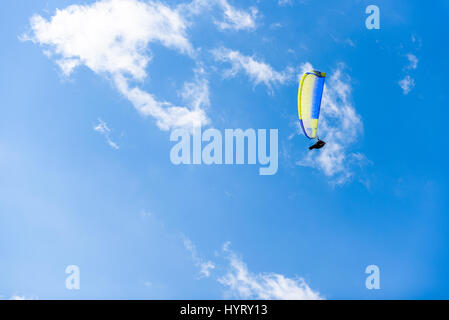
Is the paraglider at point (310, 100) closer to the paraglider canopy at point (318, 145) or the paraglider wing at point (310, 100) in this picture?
the paraglider wing at point (310, 100)

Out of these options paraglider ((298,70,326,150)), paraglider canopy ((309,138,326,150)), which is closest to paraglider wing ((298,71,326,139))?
paraglider ((298,70,326,150))

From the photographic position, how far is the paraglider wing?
36.7m

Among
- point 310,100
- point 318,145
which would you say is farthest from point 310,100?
point 318,145

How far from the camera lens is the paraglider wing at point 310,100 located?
120 feet

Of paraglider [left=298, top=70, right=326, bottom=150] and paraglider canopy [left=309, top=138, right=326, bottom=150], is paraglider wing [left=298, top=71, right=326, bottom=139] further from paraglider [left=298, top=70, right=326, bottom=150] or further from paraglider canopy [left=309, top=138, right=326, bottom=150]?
paraglider canopy [left=309, top=138, right=326, bottom=150]

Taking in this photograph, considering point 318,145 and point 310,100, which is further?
point 310,100

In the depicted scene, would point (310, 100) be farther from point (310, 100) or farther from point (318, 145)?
point (318, 145)

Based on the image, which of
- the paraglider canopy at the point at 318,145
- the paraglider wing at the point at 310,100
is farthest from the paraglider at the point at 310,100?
the paraglider canopy at the point at 318,145

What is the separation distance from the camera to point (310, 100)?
37.4m

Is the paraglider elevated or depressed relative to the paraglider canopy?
elevated

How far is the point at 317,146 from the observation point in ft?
118

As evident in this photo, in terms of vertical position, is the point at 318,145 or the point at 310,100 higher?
the point at 310,100
